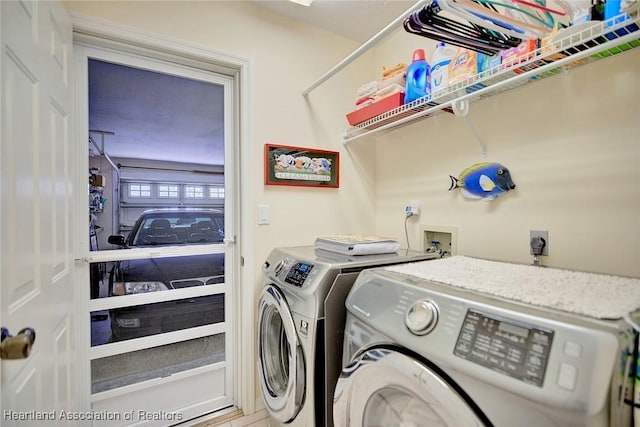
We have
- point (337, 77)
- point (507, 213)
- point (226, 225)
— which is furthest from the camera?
point (337, 77)

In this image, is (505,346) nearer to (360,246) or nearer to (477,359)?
(477,359)

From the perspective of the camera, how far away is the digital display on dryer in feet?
4.38

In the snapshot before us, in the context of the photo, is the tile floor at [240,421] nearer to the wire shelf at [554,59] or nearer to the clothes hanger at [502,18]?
the wire shelf at [554,59]

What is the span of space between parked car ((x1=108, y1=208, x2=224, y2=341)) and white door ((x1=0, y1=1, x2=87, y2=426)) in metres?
0.34

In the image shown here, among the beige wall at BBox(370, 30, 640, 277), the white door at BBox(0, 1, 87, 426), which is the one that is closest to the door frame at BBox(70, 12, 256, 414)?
the white door at BBox(0, 1, 87, 426)

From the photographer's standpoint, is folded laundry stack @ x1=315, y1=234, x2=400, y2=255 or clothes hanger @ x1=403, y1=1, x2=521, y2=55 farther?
folded laundry stack @ x1=315, y1=234, x2=400, y2=255

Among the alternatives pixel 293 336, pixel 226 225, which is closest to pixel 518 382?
pixel 293 336

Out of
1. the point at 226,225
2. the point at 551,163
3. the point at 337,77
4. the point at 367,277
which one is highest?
the point at 337,77

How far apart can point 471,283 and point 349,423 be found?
0.61 meters

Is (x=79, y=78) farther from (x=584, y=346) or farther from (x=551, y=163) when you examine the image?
(x=551, y=163)

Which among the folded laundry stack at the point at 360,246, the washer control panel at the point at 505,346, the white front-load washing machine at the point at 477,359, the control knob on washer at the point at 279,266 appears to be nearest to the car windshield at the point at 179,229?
the control knob on washer at the point at 279,266

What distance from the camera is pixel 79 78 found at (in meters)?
1.53

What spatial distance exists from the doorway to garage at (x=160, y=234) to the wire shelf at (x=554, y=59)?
4.30 feet

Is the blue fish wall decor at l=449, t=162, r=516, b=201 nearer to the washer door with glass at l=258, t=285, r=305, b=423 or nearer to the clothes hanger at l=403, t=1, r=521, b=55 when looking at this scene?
the clothes hanger at l=403, t=1, r=521, b=55
